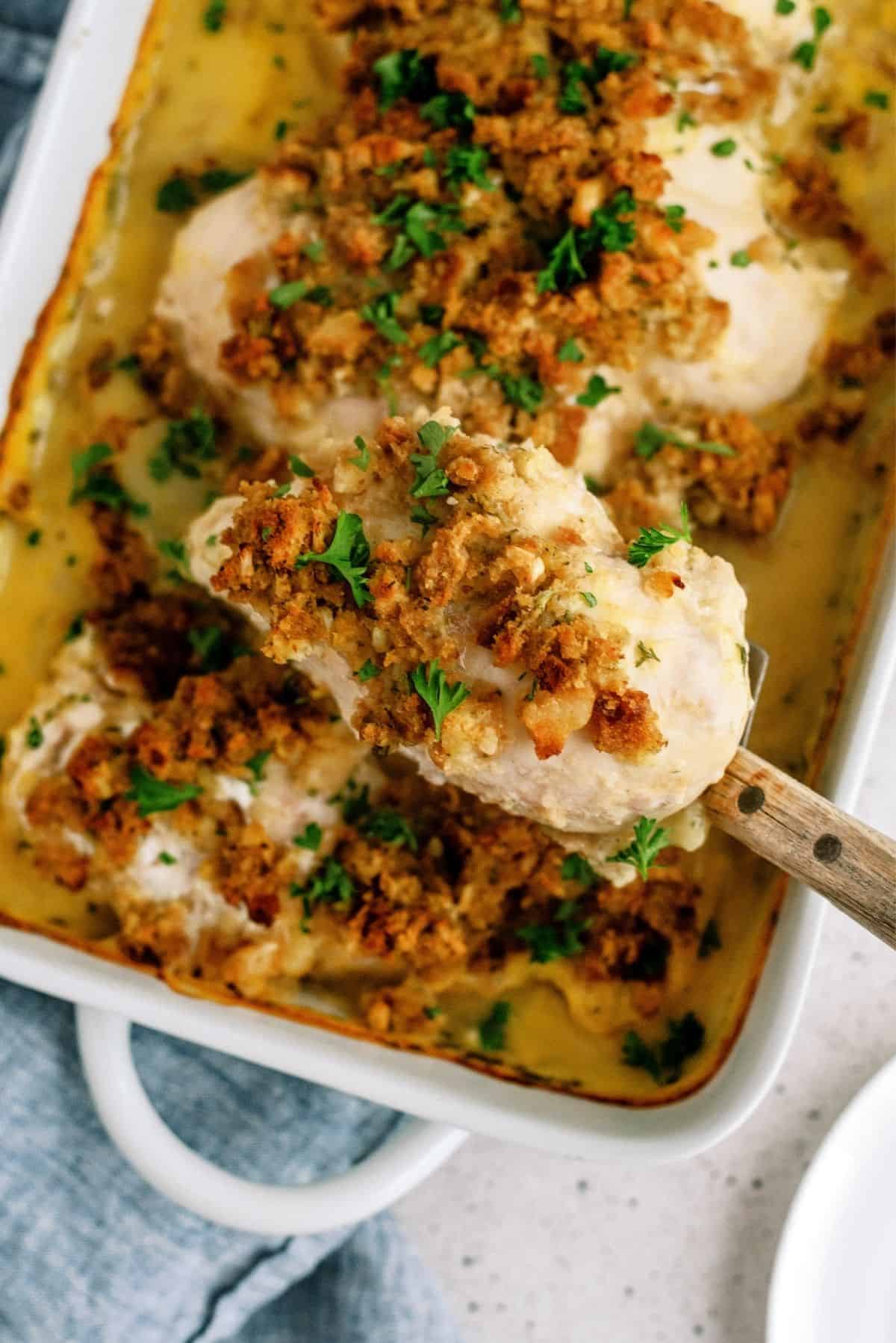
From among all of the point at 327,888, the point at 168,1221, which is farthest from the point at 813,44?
the point at 168,1221

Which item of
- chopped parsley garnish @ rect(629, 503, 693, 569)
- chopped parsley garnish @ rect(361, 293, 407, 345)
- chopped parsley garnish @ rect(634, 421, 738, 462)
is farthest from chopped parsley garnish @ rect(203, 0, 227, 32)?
chopped parsley garnish @ rect(629, 503, 693, 569)

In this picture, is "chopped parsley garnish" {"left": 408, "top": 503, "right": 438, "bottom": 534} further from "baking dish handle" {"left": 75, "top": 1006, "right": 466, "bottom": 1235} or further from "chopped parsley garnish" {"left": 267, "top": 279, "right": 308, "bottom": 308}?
"baking dish handle" {"left": 75, "top": 1006, "right": 466, "bottom": 1235}

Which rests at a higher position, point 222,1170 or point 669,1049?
point 669,1049

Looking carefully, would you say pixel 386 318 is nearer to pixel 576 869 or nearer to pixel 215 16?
pixel 215 16

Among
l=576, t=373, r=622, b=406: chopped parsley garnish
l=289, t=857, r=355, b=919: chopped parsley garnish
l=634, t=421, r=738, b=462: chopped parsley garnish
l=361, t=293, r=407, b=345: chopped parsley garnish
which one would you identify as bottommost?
l=289, t=857, r=355, b=919: chopped parsley garnish

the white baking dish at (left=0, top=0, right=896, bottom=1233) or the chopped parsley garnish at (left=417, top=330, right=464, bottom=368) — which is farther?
the chopped parsley garnish at (left=417, top=330, right=464, bottom=368)

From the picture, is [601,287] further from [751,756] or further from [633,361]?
[751,756]

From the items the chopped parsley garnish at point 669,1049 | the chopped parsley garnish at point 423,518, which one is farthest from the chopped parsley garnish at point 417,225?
the chopped parsley garnish at point 669,1049
